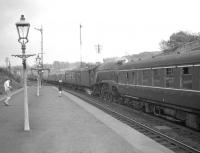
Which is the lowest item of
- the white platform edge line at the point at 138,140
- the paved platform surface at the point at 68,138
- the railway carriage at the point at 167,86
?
the white platform edge line at the point at 138,140

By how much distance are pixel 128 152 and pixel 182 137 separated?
3802 mm

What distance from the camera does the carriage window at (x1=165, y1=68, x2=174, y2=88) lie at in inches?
591

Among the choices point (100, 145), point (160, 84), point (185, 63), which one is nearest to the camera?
point (100, 145)

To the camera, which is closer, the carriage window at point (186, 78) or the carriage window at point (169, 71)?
the carriage window at point (186, 78)

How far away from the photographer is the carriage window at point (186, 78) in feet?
43.4

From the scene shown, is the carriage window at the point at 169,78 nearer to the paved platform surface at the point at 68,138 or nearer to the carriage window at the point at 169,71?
the carriage window at the point at 169,71

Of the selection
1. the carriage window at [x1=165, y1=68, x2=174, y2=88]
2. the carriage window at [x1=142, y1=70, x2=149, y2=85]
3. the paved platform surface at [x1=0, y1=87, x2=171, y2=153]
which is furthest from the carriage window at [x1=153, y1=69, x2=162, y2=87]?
the paved platform surface at [x1=0, y1=87, x2=171, y2=153]

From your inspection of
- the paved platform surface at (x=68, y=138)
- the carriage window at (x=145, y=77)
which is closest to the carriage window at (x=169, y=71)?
the carriage window at (x=145, y=77)

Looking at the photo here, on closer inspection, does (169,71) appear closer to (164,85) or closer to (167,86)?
(167,86)

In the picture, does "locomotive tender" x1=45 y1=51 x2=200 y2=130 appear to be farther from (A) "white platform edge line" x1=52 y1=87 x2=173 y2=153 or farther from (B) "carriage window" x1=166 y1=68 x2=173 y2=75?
(A) "white platform edge line" x1=52 y1=87 x2=173 y2=153

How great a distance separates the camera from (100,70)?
104 feet

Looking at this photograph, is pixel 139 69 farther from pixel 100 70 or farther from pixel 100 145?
pixel 100 70

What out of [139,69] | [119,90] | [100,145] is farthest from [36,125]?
[119,90]

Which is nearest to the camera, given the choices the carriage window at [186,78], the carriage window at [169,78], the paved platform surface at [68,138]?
the paved platform surface at [68,138]
